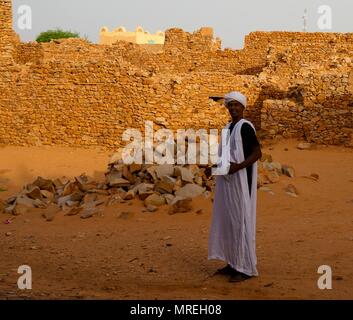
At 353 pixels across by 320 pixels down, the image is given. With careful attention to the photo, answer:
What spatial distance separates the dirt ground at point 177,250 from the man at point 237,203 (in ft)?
0.72

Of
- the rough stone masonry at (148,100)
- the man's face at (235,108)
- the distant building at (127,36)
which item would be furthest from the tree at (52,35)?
the man's face at (235,108)

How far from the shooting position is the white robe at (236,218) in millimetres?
5723

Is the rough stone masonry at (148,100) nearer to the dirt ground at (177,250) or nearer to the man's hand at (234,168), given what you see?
the dirt ground at (177,250)

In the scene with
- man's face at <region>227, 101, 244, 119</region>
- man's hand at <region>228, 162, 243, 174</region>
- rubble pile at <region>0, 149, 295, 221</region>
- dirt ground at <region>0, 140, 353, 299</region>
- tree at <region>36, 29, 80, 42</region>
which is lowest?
dirt ground at <region>0, 140, 353, 299</region>

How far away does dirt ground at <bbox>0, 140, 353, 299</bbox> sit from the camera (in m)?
5.54

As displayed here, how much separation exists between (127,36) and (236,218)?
51136 millimetres

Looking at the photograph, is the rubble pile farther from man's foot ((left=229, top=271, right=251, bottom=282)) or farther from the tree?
the tree

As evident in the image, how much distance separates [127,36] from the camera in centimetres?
5512

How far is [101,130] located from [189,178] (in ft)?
21.0

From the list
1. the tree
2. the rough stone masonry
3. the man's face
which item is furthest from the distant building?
the man's face

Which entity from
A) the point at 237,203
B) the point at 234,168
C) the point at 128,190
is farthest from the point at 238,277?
the point at 128,190

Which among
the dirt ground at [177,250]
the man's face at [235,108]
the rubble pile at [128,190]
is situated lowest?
the dirt ground at [177,250]

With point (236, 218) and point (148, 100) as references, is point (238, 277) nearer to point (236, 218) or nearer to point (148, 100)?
point (236, 218)
